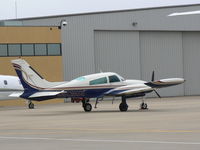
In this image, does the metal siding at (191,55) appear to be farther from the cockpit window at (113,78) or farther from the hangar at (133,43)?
the cockpit window at (113,78)

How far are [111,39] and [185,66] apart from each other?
1017 cm

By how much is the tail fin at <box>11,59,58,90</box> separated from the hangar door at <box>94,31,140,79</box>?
3118 centimetres

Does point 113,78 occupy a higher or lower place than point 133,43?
lower

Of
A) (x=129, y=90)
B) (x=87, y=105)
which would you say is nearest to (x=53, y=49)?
(x=87, y=105)

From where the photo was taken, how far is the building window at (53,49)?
63.9 meters

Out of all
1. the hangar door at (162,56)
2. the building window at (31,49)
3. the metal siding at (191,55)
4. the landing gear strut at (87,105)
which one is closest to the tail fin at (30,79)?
the landing gear strut at (87,105)

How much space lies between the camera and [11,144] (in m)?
18.6

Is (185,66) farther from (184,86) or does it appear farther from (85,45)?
(85,45)

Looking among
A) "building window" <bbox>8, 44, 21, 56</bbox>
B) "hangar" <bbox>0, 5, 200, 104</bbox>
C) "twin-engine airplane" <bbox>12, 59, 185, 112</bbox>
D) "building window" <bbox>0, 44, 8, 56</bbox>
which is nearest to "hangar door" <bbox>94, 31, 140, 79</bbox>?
"hangar" <bbox>0, 5, 200, 104</bbox>

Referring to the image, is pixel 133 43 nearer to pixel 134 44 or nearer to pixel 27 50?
pixel 134 44

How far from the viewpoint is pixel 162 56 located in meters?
72.9

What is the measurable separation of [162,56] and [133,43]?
428 cm

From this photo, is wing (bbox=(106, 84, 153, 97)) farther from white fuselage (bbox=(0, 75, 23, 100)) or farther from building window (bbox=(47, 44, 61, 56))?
building window (bbox=(47, 44, 61, 56))

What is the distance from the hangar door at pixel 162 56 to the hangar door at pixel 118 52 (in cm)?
135
